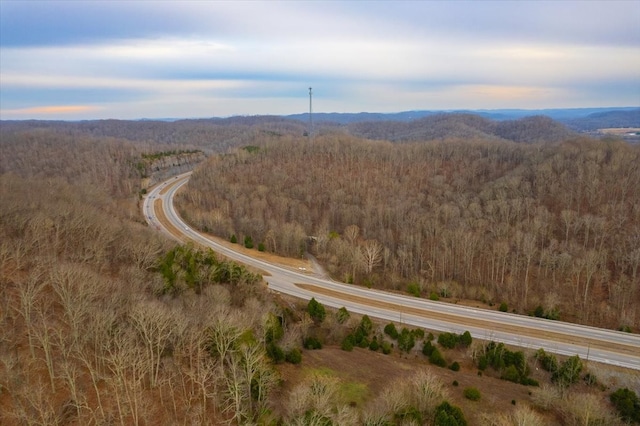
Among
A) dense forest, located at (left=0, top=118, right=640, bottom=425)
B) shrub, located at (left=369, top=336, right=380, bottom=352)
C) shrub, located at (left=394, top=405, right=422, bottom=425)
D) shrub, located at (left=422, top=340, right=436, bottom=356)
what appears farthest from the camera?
shrub, located at (left=369, top=336, right=380, bottom=352)

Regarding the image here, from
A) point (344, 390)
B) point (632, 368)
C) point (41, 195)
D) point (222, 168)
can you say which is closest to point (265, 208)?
point (222, 168)

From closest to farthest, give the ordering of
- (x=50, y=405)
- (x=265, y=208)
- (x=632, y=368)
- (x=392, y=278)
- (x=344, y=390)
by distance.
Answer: (x=50, y=405) → (x=344, y=390) → (x=632, y=368) → (x=392, y=278) → (x=265, y=208)

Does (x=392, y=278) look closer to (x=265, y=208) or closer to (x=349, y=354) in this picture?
(x=349, y=354)

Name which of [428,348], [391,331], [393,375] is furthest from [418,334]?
[393,375]

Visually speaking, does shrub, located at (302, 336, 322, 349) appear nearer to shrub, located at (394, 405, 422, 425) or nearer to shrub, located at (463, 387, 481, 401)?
shrub, located at (394, 405, 422, 425)

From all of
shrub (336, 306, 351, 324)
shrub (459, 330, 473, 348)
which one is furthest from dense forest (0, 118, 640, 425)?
shrub (459, 330, 473, 348)

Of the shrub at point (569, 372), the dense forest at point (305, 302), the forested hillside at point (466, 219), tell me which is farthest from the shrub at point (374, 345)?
the forested hillside at point (466, 219)
